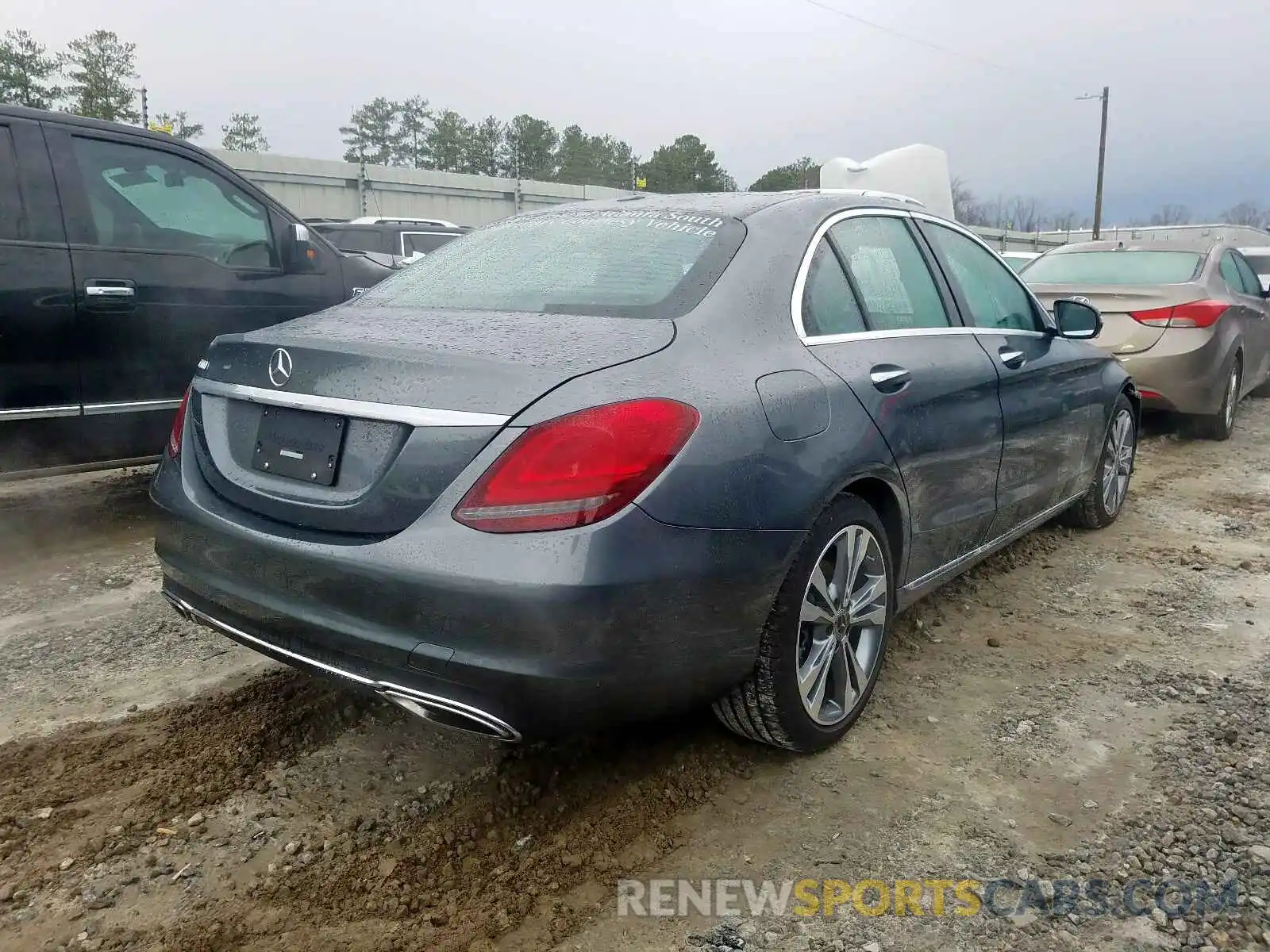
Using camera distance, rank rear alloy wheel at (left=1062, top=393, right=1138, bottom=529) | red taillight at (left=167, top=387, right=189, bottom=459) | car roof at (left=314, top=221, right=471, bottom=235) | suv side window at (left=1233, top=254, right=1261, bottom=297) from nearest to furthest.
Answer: red taillight at (left=167, top=387, right=189, bottom=459), rear alloy wheel at (left=1062, top=393, right=1138, bottom=529), suv side window at (left=1233, top=254, right=1261, bottom=297), car roof at (left=314, top=221, right=471, bottom=235)

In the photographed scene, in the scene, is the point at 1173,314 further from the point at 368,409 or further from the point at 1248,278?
the point at 368,409

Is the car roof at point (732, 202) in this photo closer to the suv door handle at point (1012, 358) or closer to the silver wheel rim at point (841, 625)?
the suv door handle at point (1012, 358)

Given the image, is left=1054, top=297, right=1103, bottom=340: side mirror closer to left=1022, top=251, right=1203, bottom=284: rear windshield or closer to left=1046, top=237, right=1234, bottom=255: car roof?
left=1022, top=251, right=1203, bottom=284: rear windshield

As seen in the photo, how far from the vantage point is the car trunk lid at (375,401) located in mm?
2102

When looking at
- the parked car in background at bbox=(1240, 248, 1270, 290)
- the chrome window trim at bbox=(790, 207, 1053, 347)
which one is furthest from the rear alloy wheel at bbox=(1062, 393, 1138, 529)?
the parked car in background at bbox=(1240, 248, 1270, 290)

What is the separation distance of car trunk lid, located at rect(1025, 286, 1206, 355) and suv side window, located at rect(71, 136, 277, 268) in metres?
5.40

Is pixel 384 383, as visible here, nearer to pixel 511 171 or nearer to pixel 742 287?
pixel 742 287

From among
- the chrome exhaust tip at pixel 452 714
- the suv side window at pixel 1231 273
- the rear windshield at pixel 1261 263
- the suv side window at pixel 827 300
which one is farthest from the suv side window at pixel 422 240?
the rear windshield at pixel 1261 263

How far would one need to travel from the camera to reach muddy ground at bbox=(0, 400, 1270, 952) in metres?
2.07

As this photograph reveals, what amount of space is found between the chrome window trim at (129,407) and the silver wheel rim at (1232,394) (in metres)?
7.33

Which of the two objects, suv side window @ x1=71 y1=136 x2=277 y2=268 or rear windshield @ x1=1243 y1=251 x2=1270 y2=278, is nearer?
suv side window @ x1=71 y1=136 x2=277 y2=268

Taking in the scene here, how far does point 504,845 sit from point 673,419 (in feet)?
A: 3.60

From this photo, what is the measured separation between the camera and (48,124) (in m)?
4.34

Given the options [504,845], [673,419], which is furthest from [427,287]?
[504,845]
